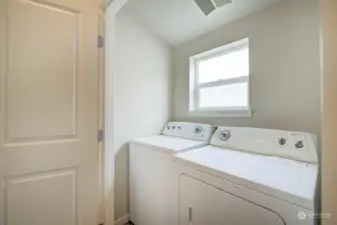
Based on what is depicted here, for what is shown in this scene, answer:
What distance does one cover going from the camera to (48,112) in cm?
128

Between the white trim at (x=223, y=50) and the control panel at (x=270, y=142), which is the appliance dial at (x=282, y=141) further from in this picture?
the white trim at (x=223, y=50)

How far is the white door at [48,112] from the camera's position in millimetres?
1166

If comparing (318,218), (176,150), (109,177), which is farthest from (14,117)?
(318,218)

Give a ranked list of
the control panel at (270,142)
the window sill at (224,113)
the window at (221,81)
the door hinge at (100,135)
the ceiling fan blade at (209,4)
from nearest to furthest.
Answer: the control panel at (270,142) < the door hinge at (100,135) < the ceiling fan blade at (209,4) < the window sill at (224,113) < the window at (221,81)

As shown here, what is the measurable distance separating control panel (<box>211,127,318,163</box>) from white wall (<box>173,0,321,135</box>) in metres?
0.16

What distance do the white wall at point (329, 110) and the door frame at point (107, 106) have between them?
55.6 inches

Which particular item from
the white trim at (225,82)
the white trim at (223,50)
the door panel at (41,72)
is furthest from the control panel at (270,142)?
the door panel at (41,72)

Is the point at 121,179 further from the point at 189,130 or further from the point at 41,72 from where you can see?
the point at 41,72

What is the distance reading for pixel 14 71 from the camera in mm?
1172

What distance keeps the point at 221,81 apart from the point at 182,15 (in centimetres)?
83

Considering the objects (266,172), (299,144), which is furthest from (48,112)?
(299,144)

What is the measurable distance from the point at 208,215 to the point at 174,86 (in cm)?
181

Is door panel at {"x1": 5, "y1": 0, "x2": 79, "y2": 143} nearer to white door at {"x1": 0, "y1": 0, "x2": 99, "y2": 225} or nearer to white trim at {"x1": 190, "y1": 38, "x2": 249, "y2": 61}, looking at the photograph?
white door at {"x1": 0, "y1": 0, "x2": 99, "y2": 225}

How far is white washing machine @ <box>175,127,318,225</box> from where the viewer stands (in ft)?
2.77
